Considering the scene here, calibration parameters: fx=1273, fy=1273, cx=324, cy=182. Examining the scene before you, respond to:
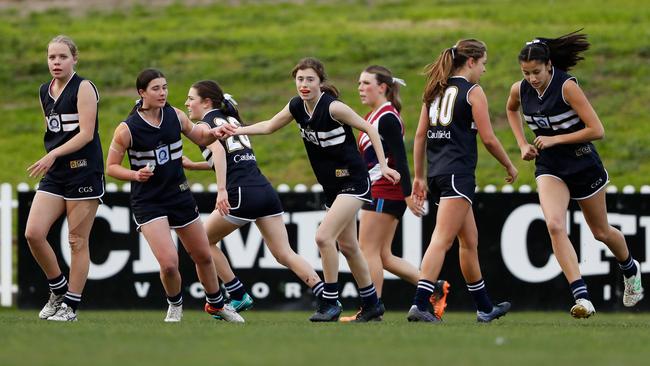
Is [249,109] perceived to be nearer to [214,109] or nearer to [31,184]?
[31,184]

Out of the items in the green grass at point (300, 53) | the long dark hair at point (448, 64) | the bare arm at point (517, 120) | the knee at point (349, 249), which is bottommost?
the green grass at point (300, 53)

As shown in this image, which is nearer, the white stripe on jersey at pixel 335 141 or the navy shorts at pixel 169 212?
the navy shorts at pixel 169 212

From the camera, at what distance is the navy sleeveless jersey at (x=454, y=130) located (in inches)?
375

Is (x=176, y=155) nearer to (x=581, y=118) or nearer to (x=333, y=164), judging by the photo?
(x=333, y=164)

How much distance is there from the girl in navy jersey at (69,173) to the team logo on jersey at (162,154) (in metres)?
0.52

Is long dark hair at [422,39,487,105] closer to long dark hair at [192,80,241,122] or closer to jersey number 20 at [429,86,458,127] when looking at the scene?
jersey number 20 at [429,86,458,127]

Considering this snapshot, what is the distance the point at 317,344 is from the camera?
729 centimetres

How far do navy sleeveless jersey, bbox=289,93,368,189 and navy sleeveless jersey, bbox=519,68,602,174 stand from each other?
4.42 ft

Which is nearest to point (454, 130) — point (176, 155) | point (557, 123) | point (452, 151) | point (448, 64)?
point (452, 151)

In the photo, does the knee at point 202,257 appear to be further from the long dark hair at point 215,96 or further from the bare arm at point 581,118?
the bare arm at point 581,118

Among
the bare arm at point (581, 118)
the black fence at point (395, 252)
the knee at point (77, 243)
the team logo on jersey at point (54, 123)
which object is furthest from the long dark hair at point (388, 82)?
the black fence at point (395, 252)

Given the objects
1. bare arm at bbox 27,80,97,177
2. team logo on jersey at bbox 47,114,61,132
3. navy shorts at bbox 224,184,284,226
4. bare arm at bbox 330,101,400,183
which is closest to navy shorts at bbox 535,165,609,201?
bare arm at bbox 330,101,400,183

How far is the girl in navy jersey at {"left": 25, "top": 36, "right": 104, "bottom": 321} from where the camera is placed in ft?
30.6

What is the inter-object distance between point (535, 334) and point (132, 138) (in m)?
3.18
